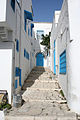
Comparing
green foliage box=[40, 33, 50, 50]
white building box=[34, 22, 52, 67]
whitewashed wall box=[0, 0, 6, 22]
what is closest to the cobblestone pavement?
whitewashed wall box=[0, 0, 6, 22]

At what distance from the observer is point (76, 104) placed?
13.9ft

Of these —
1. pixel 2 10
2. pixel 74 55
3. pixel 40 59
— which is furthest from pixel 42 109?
pixel 40 59

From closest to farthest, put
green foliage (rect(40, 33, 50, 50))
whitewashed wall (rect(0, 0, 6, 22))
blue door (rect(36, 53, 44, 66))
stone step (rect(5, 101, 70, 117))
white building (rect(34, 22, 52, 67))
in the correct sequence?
1. stone step (rect(5, 101, 70, 117))
2. whitewashed wall (rect(0, 0, 6, 22))
3. green foliage (rect(40, 33, 50, 50))
4. white building (rect(34, 22, 52, 67))
5. blue door (rect(36, 53, 44, 66))

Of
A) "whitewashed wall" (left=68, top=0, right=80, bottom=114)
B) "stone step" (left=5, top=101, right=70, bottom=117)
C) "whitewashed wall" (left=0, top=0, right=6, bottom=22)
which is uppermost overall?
"whitewashed wall" (left=0, top=0, right=6, bottom=22)

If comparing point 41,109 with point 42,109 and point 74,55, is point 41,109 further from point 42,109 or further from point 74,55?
point 74,55

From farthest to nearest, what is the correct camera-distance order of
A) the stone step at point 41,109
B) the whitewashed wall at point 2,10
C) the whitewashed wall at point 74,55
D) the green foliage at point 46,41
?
the green foliage at point 46,41 → the whitewashed wall at point 2,10 → the whitewashed wall at point 74,55 → the stone step at point 41,109

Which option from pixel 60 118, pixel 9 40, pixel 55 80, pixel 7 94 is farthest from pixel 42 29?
pixel 60 118

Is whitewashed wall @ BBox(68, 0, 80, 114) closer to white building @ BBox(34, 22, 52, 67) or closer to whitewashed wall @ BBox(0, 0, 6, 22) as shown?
whitewashed wall @ BBox(0, 0, 6, 22)

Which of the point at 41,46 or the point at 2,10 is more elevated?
the point at 41,46

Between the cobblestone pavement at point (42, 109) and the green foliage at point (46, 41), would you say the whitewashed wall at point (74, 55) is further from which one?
the green foliage at point (46, 41)

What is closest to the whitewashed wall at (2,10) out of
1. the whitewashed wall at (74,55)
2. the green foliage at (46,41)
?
the whitewashed wall at (74,55)

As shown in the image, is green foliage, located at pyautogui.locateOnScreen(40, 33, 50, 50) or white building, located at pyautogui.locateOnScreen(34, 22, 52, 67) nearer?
green foliage, located at pyautogui.locateOnScreen(40, 33, 50, 50)

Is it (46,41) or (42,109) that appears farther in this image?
(46,41)

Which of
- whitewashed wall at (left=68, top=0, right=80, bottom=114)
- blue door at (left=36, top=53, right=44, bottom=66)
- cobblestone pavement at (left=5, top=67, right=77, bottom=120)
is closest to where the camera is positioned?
cobblestone pavement at (left=5, top=67, right=77, bottom=120)
